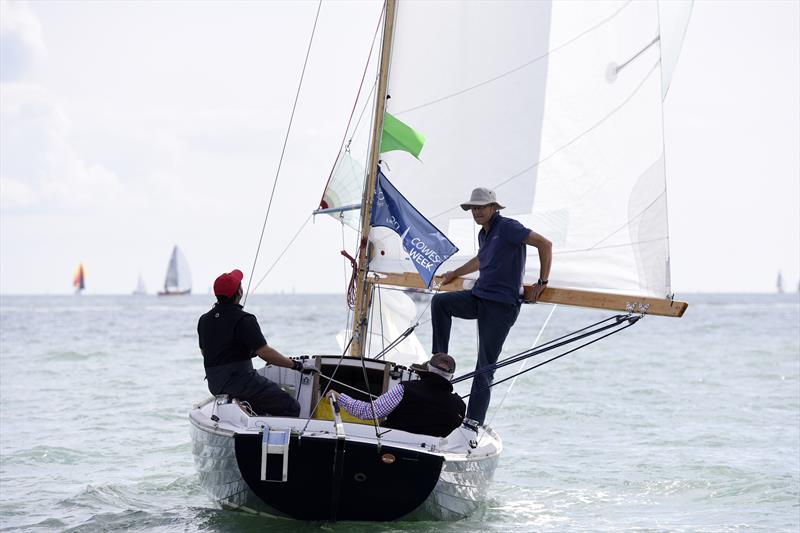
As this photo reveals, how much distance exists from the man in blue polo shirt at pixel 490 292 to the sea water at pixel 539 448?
2.93ft

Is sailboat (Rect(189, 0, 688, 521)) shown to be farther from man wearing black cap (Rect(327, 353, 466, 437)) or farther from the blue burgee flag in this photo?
man wearing black cap (Rect(327, 353, 466, 437))

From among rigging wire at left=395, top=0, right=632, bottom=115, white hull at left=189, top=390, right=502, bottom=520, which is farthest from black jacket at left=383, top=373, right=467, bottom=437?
rigging wire at left=395, top=0, right=632, bottom=115

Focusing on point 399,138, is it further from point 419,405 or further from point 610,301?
point 419,405

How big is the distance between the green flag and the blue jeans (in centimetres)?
148

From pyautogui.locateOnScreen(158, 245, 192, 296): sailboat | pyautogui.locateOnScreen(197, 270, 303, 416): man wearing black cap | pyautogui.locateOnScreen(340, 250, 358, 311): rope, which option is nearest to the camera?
pyautogui.locateOnScreen(197, 270, 303, 416): man wearing black cap

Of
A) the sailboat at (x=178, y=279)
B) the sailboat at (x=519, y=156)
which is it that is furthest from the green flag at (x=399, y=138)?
the sailboat at (x=178, y=279)

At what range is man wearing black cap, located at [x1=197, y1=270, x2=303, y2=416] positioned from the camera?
7.34 metres

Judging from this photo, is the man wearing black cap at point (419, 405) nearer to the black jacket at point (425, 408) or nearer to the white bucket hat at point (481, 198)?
the black jacket at point (425, 408)

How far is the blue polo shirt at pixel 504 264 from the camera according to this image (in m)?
7.90

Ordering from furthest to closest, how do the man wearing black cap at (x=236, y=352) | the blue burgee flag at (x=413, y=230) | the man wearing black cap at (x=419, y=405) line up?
1. the blue burgee flag at (x=413, y=230)
2. the man wearing black cap at (x=236, y=352)
3. the man wearing black cap at (x=419, y=405)

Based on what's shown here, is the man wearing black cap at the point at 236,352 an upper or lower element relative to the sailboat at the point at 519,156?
lower

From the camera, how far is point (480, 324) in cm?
803

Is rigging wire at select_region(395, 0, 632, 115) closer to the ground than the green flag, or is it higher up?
higher up

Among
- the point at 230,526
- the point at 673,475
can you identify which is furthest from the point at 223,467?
the point at 673,475
